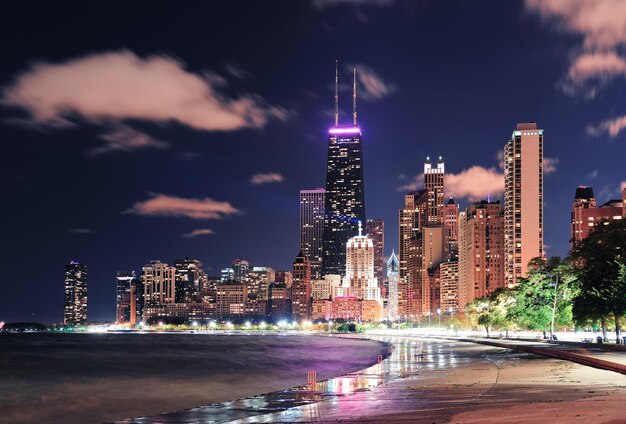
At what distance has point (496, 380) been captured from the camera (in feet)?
106

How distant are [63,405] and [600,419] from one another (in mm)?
35436

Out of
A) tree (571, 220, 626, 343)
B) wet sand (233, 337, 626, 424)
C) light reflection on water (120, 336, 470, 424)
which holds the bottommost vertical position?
light reflection on water (120, 336, 470, 424)

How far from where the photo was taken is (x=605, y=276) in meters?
65.1

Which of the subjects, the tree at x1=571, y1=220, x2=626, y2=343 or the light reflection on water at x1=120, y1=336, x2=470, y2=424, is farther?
the tree at x1=571, y1=220, x2=626, y2=343

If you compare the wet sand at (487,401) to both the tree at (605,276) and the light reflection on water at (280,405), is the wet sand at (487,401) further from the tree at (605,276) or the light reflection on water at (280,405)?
the tree at (605,276)

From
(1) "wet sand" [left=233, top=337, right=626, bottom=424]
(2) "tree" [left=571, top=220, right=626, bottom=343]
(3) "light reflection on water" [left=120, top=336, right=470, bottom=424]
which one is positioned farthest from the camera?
(2) "tree" [left=571, top=220, right=626, bottom=343]

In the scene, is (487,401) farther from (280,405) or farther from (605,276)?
(605,276)

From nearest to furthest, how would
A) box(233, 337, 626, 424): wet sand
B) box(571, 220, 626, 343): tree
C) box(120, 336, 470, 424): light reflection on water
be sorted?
box(233, 337, 626, 424): wet sand < box(120, 336, 470, 424): light reflection on water < box(571, 220, 626, 343): tree

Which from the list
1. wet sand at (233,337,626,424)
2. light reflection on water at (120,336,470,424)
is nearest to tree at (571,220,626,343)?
wet sand at (233,337,626,424)

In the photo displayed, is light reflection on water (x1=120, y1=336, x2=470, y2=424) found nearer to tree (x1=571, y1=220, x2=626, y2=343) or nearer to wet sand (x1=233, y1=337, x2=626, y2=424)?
wet sand (x1=233, y1=337, x2=626, y2=424)

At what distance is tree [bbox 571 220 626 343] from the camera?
2418 inches

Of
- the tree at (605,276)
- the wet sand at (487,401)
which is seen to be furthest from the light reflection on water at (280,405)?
the tree at (605,276)

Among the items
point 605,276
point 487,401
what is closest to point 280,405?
point 487,401

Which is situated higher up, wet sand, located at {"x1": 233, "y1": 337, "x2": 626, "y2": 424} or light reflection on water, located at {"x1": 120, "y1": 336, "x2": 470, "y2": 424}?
wet sand, located at {"x1": 233, "y1": 337, "x2": 626, "y2": 424}
